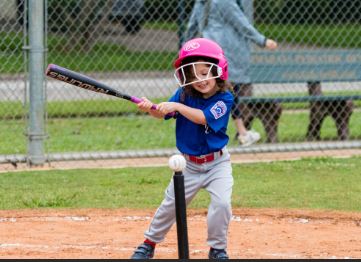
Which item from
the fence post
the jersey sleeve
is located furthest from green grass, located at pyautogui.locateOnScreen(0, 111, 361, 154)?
the jersey sleeve

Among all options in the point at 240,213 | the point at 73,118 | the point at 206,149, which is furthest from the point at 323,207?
the point at 73,118

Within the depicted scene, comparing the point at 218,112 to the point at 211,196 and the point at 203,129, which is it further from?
the point at 211,196

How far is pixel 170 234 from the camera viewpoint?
699 cm

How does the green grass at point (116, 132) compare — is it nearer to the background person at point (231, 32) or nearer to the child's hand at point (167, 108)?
the background person at point (231, 32)

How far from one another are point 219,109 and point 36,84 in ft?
12.1

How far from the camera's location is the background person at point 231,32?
10.3 m

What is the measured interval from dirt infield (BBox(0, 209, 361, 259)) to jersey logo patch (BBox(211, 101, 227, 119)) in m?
0.89

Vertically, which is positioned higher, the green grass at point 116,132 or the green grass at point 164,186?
the green grass at point 116,132

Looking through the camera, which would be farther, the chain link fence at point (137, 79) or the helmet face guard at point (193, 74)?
the chain link fence at point (137, 79)

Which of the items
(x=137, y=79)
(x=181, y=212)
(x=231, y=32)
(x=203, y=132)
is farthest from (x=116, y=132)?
(x=181, y=212)

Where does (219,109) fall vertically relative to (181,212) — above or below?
above

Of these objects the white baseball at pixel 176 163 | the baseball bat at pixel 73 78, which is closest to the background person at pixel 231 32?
the baseball bat at pixel 73 78

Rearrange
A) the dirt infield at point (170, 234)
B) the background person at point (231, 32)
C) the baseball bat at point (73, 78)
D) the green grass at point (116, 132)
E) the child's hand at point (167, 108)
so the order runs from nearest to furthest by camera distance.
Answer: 1. the baseball bat at point (73, 78)
2. the child's hand at point (167, 108)
3. the dirt infield at point (170, 234)
4. the background person at point (231, 32)
5. the green grass at point (116, 132)

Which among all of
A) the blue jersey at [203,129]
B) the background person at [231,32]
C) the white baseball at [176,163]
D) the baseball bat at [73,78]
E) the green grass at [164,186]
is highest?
the background person at [231,32]
